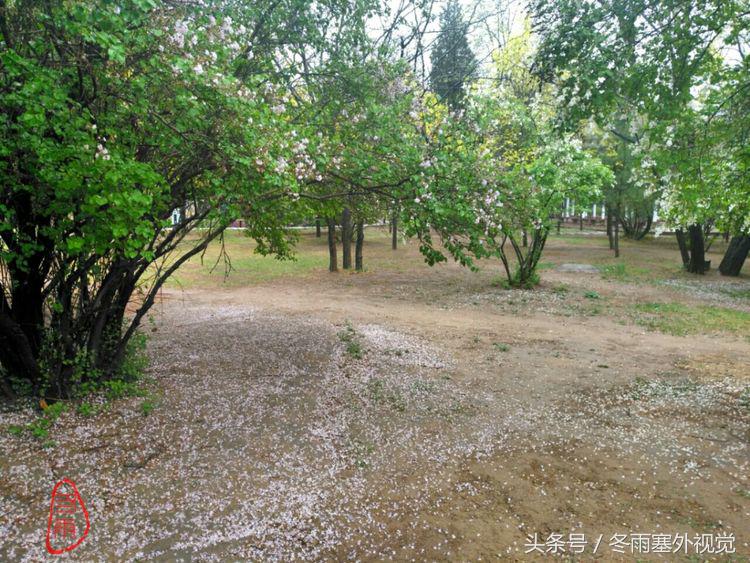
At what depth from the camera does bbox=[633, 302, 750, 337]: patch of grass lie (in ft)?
37.3

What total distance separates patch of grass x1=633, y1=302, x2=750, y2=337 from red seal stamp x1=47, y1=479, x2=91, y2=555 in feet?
37.4

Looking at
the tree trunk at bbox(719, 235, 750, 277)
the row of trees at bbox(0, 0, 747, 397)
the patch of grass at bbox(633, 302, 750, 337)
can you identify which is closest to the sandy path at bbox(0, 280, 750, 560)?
the row of trees at bbox(0, 0, 747, 397)

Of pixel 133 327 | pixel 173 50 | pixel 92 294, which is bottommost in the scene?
pixel 133 327

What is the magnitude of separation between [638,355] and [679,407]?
261 centimetres

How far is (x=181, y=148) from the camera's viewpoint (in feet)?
16.4

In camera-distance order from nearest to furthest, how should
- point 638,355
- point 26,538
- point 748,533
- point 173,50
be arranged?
point 26,538 < point 748,533 < point 173,50 < point 638,355

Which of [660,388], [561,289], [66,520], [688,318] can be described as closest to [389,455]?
[66,520]

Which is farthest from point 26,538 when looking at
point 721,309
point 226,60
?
point 721,309

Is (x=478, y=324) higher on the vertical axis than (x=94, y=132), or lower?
lower

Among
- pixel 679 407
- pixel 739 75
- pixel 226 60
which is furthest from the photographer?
pixel 679 407

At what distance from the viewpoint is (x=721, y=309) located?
45.5ft

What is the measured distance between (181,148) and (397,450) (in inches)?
154

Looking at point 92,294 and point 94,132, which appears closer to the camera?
point 94,132

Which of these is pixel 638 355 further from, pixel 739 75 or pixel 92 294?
pixel 92 294
